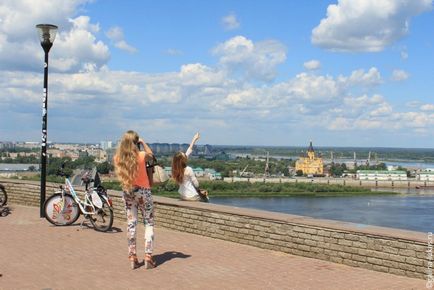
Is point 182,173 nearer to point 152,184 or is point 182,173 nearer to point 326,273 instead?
point 152,184

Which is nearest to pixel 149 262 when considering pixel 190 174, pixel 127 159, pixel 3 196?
pixel 127 159

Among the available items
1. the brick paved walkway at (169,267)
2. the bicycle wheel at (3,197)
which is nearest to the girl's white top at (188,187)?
the brick paved walkway at (169,267)

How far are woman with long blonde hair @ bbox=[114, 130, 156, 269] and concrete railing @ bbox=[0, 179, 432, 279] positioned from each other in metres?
1.66

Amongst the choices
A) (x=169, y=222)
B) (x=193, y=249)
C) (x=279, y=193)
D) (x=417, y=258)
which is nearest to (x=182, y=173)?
(x=169, y=222)

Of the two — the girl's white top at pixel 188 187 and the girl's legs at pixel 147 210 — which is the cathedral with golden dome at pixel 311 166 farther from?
the girl's legs at pixel 147 210

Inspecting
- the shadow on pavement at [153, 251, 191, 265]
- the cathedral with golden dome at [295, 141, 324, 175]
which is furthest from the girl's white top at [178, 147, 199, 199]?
the cathedral with golden dome at [295, 141, 324, 175]

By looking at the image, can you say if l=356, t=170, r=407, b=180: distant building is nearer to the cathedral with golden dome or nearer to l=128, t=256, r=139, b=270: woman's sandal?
the cathedral with golden dome

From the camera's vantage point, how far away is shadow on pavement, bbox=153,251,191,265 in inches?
257

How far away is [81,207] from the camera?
8734 mm

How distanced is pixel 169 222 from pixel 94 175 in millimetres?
1573

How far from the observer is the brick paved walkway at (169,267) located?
544cm

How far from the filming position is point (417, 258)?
553cm

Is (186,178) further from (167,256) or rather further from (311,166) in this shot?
(311,166)

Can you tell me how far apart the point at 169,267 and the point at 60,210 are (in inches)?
137
